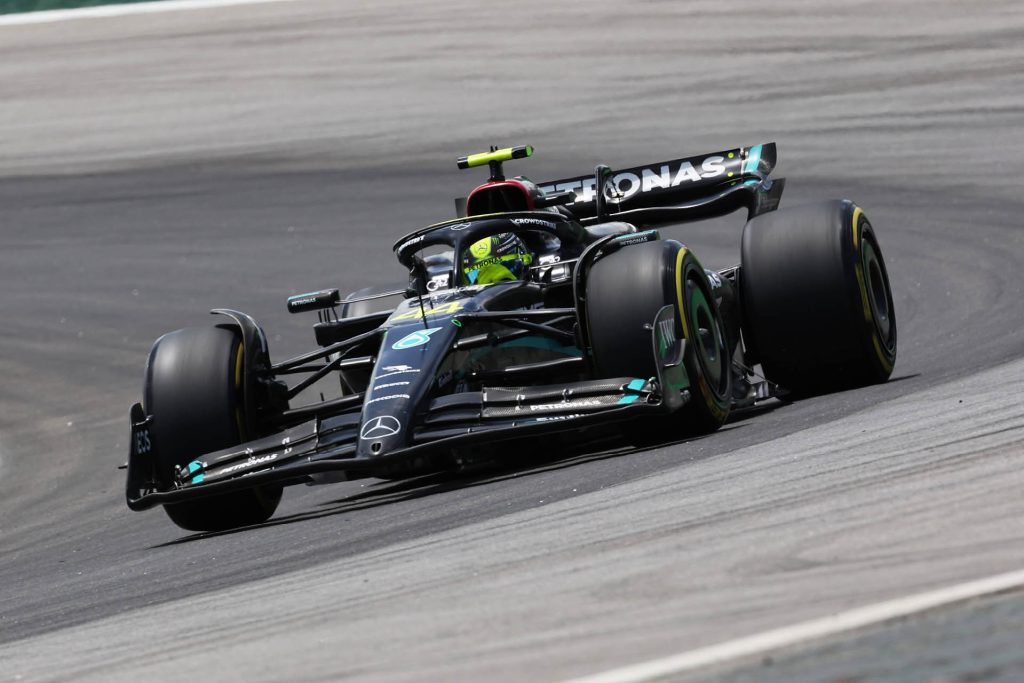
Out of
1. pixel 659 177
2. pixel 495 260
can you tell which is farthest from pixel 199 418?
pixel 659 177

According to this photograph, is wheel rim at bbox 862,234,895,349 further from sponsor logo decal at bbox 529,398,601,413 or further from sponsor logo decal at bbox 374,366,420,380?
sponsor logo decal at bbox 374,366,420,380

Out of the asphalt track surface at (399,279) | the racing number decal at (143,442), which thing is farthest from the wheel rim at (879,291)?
the racing number decal at (143,442)

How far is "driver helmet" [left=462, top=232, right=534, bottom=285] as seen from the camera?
9.71 metres

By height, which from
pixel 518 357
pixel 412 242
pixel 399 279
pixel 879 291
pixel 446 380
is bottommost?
pixel 399 279

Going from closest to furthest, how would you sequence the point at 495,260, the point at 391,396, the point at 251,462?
the point at 391,396 < the point at 251,462 < the point at 495,260

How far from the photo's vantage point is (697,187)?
11.4 metres

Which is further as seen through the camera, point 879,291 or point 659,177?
point 659,177

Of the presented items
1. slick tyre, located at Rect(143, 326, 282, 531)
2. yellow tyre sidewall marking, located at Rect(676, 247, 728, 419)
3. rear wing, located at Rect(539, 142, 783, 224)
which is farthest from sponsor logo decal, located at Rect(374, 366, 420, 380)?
rear wing, located at Rect(539, 142, 783, 224)

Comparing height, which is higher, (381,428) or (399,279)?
(381,428)

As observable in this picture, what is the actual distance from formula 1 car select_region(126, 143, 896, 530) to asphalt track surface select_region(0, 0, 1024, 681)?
0.28 m

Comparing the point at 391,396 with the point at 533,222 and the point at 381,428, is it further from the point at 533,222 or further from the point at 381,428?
the point at 533,222

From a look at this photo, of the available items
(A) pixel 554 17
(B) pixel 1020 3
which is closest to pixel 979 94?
(B) pixel 1020 3

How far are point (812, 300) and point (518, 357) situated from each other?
5.68 feet

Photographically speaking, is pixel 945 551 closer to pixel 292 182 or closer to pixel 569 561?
pixel 569 561
